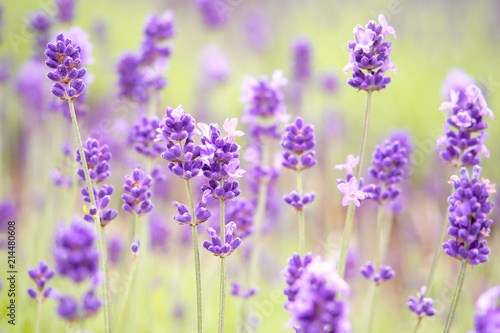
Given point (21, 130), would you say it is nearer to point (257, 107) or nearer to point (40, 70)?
point (40, 70)

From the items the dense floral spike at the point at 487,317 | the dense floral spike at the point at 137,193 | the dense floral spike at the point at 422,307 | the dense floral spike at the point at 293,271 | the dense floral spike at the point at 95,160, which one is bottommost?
the dense floral spike at the point at 487,317

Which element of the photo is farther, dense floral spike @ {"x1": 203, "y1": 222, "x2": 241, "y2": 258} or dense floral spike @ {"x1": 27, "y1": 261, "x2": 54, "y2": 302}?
dense floral spike @ {"x1": 27, "y1": 261, "x2": 54, "y2": 302}

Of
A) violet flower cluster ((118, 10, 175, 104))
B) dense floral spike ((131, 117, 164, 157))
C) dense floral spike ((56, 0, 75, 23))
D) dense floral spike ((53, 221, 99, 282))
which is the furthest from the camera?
dense floral spike ((56, 0, 75, 23))

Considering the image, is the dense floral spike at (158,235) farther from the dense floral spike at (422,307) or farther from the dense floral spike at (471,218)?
the dense floral spike at (471,218)

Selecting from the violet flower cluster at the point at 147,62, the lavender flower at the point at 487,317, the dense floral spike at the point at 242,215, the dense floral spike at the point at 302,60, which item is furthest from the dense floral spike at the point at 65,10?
the lavender flower at the point at 487,317

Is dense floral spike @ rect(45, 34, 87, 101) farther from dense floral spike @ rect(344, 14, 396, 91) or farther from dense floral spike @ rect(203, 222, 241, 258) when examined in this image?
dense floral spike @ rect(344, 14, 396, 91)

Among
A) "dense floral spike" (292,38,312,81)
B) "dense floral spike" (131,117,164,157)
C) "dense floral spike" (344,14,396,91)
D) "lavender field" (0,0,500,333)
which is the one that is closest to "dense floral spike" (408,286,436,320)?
"lavender field" (0,0,500,333)
